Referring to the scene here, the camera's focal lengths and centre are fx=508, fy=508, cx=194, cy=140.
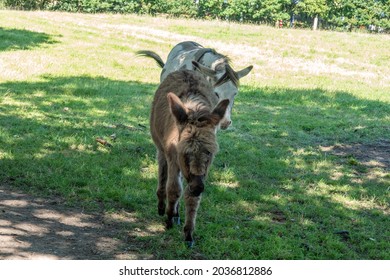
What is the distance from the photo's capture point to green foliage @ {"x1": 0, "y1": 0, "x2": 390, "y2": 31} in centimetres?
4800

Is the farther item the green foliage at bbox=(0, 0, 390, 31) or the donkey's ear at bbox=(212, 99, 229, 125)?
the green foliage at bbox=(0, 0, 390, 31)

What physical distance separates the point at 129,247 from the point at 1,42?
1958 cm

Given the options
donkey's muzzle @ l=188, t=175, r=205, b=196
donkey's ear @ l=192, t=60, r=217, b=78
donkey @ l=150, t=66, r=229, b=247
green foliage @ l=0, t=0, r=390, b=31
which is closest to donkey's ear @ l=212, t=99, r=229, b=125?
donkey @ l=150, t=66, r=229, b=247

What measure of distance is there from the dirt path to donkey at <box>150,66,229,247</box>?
0.74m

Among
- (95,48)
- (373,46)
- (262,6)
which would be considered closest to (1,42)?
(95,48)

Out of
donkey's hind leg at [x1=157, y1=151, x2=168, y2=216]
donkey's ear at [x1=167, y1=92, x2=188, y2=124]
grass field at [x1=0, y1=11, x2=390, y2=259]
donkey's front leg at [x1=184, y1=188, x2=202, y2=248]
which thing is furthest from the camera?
donkey's hind leg at [x1=157, y1=151, x2=168, y2=216]

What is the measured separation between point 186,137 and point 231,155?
4.92m

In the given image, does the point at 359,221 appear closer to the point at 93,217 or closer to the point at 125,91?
the point at 93,217

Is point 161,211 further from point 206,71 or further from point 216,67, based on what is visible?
point 216,67

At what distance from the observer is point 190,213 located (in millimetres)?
5773

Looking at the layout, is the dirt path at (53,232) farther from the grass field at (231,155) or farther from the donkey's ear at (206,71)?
the donkey's ear at (206,71)

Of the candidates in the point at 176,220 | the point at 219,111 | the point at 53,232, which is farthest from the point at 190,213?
the point at 53,232

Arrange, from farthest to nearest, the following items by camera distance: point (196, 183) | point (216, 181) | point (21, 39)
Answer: point (21, 39) → point (216, 181) → point (196, 183)

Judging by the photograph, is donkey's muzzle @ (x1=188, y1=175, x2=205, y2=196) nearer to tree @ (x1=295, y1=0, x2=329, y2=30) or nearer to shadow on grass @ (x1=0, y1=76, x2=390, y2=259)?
shadow on grass @ (x1=0, y1=76, x2=390, y2=259)
